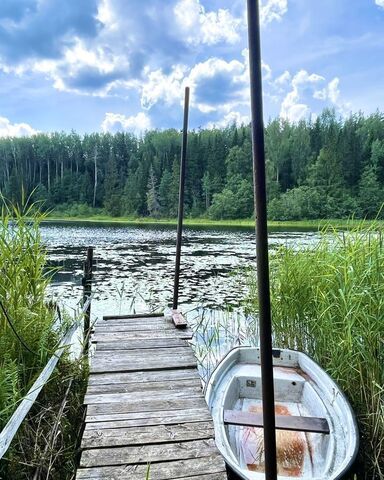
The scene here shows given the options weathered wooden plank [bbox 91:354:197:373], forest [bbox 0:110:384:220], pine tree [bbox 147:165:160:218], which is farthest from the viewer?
pine tree [bbox 147:165:160:218]

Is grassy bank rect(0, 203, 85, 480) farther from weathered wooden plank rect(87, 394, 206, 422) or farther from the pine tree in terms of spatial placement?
the pine tree

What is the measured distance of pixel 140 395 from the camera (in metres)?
2.39

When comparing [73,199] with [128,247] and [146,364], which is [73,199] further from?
[146,364]

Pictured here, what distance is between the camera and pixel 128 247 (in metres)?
17.5

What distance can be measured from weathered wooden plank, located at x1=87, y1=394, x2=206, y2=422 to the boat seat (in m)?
0.30

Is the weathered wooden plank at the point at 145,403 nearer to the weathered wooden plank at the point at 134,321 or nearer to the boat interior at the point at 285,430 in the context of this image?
the boat interior at the point at 285,430

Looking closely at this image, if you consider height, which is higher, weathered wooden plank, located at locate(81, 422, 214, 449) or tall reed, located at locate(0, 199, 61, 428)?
tall reed, located at locate(0, 199, 61, 428)

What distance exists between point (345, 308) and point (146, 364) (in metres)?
1.60

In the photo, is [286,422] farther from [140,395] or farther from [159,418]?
[140,395]

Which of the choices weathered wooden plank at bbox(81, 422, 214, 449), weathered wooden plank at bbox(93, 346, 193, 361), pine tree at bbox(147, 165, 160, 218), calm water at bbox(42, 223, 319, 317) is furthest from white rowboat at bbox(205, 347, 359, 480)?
pine tree at bbox(147, 165, 160, 218)

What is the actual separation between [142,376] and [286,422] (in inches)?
41.5

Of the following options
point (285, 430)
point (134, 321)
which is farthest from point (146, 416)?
point (134, 321)

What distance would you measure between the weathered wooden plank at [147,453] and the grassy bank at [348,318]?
1213mm

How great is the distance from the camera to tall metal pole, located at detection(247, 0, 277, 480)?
129 cm
